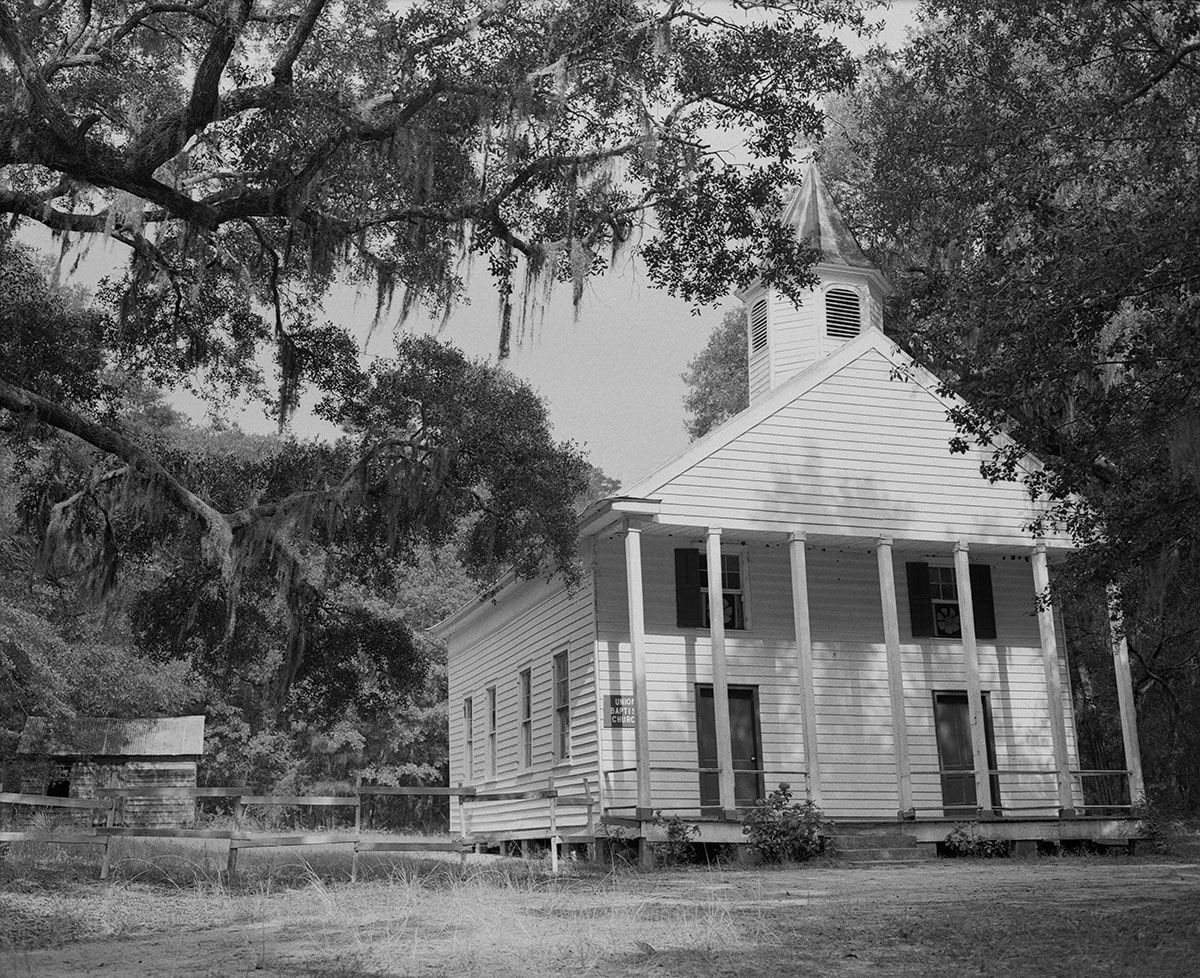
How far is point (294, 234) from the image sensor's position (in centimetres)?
1445

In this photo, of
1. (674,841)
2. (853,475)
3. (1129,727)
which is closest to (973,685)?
(1129,727)

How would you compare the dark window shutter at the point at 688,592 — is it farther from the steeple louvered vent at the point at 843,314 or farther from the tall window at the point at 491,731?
the tall window at the point at 491,731

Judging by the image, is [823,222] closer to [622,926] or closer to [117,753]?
[622,926]

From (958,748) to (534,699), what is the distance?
22.4 ft

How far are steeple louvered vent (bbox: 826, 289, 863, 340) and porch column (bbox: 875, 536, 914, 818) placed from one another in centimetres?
484

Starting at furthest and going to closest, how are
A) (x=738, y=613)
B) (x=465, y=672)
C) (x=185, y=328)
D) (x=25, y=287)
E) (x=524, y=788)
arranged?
(x=465, y=672) < (x=524, y=788) < (x=738, y=613) < (x=185, y=328) < (x=25, y=287)

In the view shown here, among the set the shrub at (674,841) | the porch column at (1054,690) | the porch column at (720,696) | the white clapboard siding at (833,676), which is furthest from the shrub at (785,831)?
the porch column at (1054,690)

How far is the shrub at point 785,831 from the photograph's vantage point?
1617 cm

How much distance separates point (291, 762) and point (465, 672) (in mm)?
19878

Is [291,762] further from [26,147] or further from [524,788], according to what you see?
[26,147]

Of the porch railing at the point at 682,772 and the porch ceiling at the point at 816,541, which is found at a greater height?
the porch ceiling at the point at 816,541

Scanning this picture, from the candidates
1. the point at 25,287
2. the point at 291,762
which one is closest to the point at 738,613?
the point at 25,287

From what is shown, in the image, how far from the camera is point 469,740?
25562mm

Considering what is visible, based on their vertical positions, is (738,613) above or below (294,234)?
below
